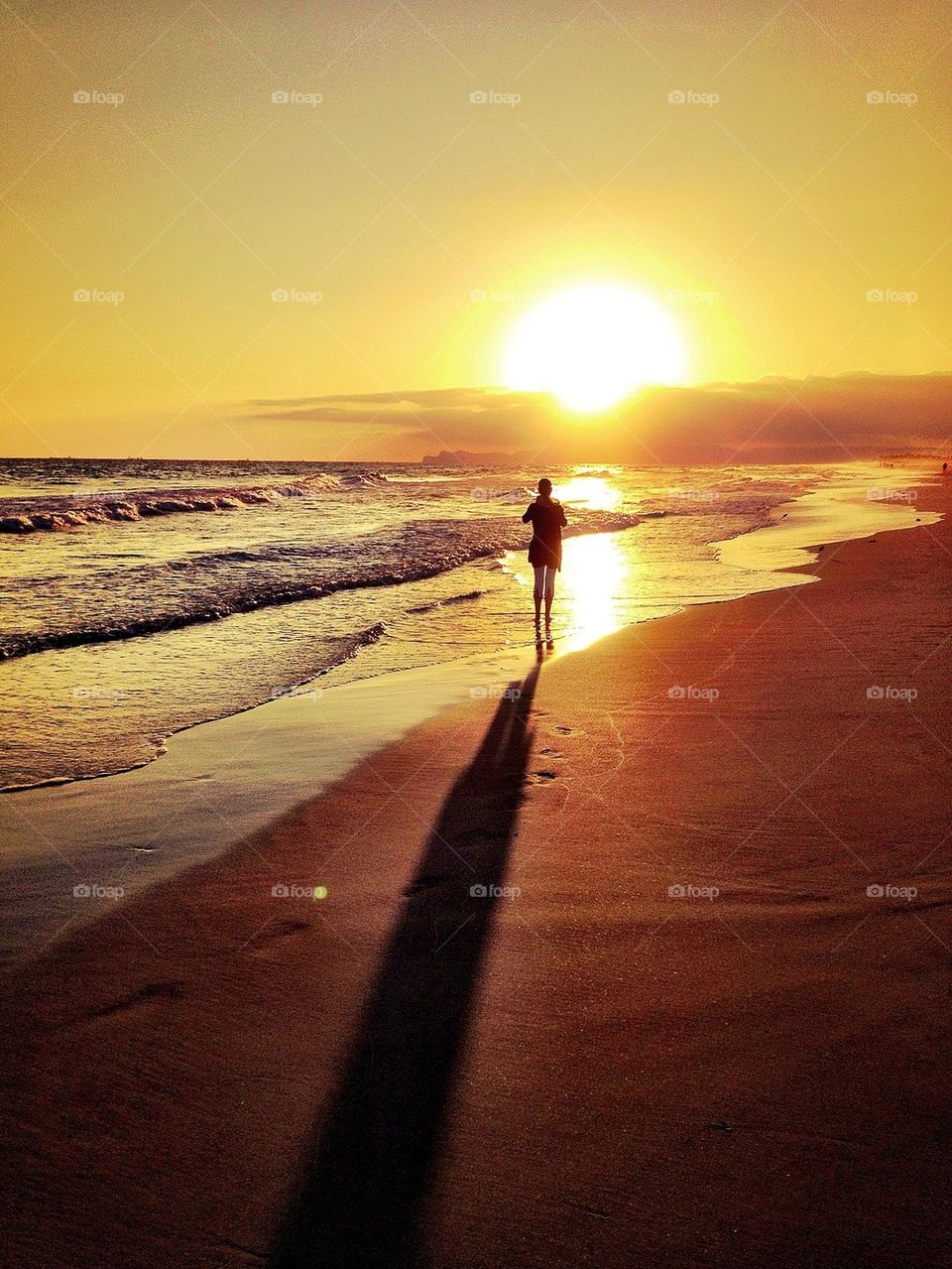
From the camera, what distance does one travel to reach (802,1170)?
273 centimetres

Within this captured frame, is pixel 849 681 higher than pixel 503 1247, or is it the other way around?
pixel 849 681

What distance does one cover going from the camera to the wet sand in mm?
2609

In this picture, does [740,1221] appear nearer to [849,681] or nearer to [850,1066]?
[850,1066]

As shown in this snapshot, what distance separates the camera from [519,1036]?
340 cm

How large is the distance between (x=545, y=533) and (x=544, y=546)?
0.20 meters

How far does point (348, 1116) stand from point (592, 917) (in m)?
1.64

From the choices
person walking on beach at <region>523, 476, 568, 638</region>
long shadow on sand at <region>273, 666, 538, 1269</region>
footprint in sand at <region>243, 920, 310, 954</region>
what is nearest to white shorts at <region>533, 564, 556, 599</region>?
person walking on beach at <region>523, 476, 568, 638</region>

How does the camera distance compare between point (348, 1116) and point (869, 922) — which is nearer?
point (348, 1116)

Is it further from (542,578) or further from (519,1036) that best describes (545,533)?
(519,1036)

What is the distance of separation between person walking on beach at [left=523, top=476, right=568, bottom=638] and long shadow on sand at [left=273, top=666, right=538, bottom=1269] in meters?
6.99

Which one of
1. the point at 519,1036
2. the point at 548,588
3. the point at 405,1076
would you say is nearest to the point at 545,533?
the point at 548,588

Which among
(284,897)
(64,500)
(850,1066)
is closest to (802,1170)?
(850,1066)

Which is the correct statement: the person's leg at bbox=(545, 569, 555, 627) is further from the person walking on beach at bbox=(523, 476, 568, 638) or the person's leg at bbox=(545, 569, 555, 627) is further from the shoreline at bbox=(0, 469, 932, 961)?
the shoreline at bbox=(0, 469, 932, 961)

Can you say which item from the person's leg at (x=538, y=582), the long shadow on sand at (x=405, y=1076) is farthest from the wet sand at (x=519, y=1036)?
the person's leg at (x=538, y=582)
